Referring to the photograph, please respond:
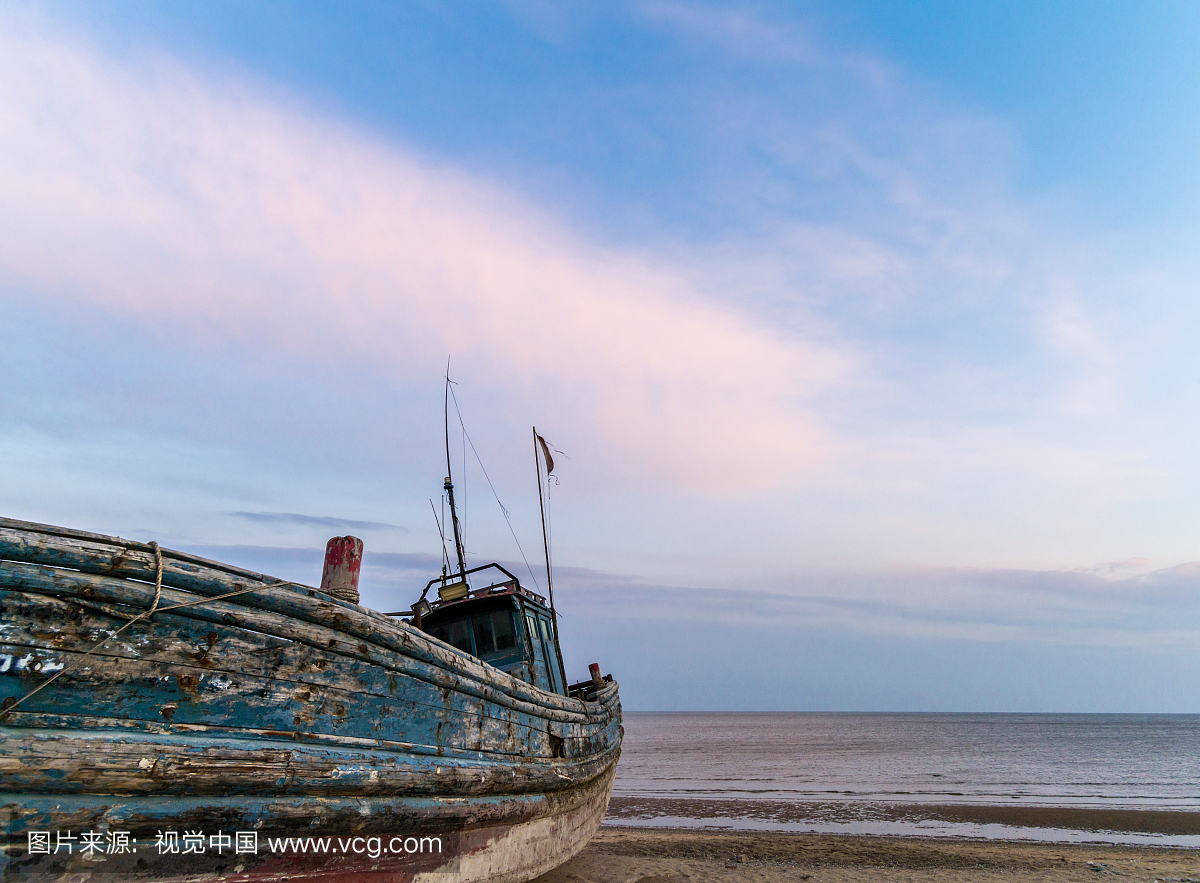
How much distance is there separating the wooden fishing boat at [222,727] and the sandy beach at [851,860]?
216 inches

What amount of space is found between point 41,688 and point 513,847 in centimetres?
478

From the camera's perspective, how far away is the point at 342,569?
570 centimetres

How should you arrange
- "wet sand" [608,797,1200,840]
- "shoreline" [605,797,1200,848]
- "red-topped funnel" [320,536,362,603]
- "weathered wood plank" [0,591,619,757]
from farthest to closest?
"wet sand" [608,797,1200,840] < "shoreline" [605,797,1200,848] < "red-topped funnel" [320,536,362,603] < "weathered wood plank" [0,591,619,757]

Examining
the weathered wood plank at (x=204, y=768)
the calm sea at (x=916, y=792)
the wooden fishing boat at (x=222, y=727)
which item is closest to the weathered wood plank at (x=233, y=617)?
the wooden fishing boat at (x=222, y=727)

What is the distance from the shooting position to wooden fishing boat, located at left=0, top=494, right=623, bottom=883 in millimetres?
3660

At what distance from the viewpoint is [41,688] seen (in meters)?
3.63

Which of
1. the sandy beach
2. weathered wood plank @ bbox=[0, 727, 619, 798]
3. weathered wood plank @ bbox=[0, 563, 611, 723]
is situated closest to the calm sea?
the sandy beach

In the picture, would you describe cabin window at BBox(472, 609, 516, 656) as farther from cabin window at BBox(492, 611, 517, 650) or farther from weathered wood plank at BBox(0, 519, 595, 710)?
weathered wood plank at BBox(0, 519, 595, 710)

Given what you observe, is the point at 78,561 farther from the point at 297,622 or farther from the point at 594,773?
Result: the point at 594,773

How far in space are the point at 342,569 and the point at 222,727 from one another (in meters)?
1.65

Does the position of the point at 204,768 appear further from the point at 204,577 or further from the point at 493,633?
the point at 493,633

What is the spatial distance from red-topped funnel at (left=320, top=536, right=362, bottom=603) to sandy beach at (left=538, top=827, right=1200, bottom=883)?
256 inches

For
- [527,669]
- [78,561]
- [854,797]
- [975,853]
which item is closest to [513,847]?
[527,669]

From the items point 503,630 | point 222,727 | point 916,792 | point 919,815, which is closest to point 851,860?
point 919,815
